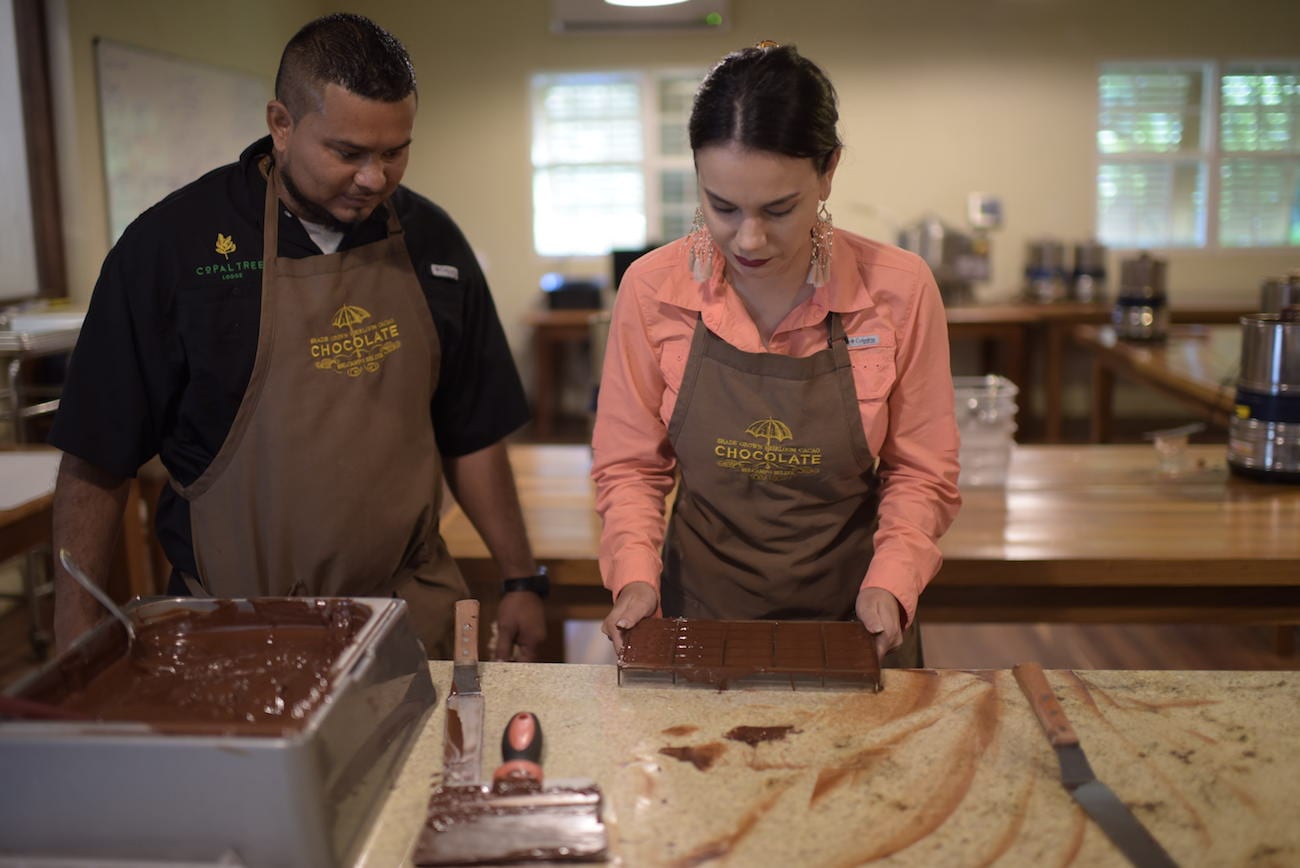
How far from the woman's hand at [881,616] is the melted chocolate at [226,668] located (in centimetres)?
62

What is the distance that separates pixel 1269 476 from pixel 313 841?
2.34 metres

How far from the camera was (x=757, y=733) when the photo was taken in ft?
4.01

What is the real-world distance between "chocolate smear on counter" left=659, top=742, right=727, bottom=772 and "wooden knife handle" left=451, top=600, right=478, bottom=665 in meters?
0.28

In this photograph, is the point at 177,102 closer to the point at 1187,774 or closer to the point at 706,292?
the point at 706,292

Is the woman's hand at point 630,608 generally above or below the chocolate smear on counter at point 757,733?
above

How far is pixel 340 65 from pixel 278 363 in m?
0.41

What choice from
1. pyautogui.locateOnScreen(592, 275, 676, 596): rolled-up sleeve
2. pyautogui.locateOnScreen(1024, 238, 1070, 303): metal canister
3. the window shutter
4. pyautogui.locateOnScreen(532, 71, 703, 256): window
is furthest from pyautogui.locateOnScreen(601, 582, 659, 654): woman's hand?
the window shutter

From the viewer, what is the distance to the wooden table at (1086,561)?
2.08m

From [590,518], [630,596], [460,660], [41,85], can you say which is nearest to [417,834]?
[460,660]

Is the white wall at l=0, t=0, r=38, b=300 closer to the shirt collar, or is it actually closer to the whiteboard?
the whiteboard

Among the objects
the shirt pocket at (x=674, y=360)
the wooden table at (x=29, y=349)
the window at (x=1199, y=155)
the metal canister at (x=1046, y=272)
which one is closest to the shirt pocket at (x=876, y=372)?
the shirt pocket at (x=674, y=360)

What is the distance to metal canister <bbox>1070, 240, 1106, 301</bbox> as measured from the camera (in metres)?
7.26

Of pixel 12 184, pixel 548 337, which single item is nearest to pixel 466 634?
pixel 12 184

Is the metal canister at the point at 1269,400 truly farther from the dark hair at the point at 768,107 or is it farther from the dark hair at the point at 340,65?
the dark hair at the point at 340,65
